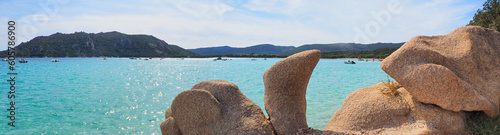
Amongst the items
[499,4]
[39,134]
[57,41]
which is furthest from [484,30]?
[57,41]

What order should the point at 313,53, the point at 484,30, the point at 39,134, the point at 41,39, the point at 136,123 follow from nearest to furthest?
the point at 313,53 < the point at 484,30 < the point at 39,134 < the point at 136,123 < the point at 41,39

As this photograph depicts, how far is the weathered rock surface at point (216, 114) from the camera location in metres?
5.76

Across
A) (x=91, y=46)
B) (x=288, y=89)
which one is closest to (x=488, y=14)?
(x=288, y=89)

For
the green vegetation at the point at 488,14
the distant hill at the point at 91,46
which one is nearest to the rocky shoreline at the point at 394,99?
the green vegetation at the point at 488,14

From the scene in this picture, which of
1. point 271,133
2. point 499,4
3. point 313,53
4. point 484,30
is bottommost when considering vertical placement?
point 271,133

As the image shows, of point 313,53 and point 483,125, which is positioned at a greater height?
point 313,53

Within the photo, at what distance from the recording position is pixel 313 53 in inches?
242

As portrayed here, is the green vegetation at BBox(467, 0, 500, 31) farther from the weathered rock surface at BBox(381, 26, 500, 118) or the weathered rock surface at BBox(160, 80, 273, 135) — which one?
the weathered rock surface at BBox(160, 80, 273, 135)

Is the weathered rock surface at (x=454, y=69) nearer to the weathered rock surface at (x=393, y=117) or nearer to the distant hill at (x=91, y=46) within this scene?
the weathered rock surface at (x=393, y=117)

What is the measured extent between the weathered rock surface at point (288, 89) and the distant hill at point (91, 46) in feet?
494

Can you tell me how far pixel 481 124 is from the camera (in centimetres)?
628

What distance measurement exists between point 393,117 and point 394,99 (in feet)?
2.29

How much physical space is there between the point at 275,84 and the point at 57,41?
533ft

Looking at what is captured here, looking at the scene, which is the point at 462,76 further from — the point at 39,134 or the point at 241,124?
the point at 39,134
